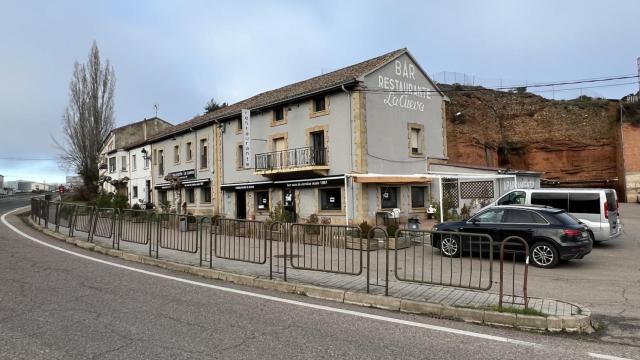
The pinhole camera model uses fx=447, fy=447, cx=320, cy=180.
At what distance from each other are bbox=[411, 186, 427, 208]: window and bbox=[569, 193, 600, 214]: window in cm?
876

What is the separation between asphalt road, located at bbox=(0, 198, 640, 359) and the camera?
4492mm

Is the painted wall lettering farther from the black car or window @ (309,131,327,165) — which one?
the black car

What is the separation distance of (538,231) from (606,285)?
2.60m

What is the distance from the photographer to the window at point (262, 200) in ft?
79.3

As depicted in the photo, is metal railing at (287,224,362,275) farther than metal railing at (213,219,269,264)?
No

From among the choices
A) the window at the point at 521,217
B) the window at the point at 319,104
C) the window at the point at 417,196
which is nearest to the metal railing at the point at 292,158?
the window at the point at 319,104

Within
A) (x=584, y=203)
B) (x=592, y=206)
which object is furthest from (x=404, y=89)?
(x=592, y=206)

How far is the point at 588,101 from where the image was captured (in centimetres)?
4347

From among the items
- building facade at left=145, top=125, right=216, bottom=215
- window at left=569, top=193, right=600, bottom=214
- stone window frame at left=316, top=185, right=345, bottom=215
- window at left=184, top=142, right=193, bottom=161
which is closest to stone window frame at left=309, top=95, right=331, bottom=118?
stone window frame at left=316, top=185, right=345, bottom=215

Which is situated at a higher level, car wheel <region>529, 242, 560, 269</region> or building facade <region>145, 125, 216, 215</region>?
building facade <region>145, 125, 216, 215</region>

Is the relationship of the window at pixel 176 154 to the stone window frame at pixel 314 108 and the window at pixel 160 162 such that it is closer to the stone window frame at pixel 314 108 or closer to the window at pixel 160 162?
the window at pixel 160 162

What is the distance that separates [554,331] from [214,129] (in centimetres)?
2462

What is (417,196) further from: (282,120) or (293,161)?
(282,120)

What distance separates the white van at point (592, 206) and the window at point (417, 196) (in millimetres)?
8015
